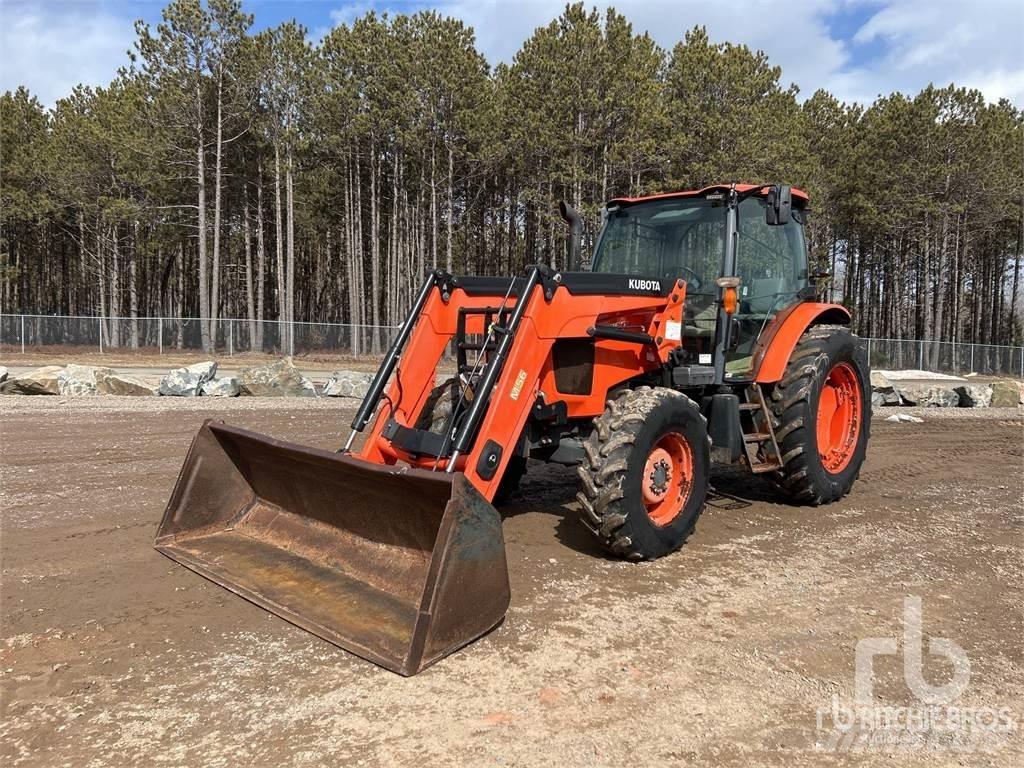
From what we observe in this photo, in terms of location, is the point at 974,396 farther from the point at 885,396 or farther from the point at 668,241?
the point at 668,241

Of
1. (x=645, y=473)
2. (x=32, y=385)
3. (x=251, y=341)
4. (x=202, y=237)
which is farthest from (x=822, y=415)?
(x=202, y=237)

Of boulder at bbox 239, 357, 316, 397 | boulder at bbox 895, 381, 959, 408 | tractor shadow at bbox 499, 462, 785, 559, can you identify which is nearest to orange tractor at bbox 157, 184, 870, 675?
tractor shadow at bbox 499, 462, 785, 559

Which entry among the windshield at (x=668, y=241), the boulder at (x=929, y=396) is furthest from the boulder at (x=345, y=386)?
the boulder at (x=929, y=396)

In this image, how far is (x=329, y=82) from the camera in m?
28.2

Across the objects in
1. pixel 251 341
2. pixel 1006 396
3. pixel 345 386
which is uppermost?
pixel 251 341

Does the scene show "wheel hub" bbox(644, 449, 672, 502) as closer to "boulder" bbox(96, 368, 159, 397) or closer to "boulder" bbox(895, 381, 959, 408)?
"boulder" bbox(96, 368, 159, 397)

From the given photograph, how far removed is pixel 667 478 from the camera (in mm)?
4793

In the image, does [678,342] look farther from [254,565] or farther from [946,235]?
[946,235]

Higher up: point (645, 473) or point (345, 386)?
point (645, 473)

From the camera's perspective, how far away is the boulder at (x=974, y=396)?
16.6 metres

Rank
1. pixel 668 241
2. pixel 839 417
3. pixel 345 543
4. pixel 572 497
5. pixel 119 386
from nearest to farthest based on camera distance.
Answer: pixel 345 543, pixel 668 241, pixel 572 497, pixel 839 417, pixel 119 386

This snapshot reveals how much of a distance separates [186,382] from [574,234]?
9805 millimetres

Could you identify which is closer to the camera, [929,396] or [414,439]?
[414,439]

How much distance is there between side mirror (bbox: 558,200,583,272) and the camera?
234 inches
